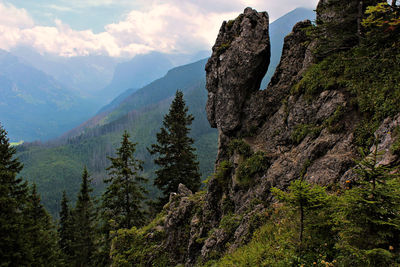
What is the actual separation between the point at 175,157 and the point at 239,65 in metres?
13.9

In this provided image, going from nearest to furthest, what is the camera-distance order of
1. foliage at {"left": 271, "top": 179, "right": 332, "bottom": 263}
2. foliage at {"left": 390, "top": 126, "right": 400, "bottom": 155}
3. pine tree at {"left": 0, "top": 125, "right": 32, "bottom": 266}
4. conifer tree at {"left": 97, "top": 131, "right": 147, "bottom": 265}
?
foliage at {"left": 271, "top": 179, "right": 332, "bottom": 263}, foliage at {"left": 390, "top": 126, "right": 400, "bottom": 155}, pine tree at {"left": 0, "top": 125, "right": 32, "bottom": 266}, conifer tree at {"left": 97, "top": 131, "right": 147, "bottom": 265}

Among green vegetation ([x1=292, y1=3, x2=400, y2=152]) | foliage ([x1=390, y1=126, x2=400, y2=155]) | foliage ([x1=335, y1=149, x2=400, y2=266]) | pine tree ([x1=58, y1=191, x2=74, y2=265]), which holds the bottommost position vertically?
pine tree ([x1=58, y1=191, x2=74, y2=265])

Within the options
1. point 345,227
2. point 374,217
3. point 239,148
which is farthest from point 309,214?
point 239,148

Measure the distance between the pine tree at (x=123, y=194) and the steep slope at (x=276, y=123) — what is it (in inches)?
215

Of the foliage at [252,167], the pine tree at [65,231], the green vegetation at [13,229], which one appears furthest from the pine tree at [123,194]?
the pine tree at [65,231]

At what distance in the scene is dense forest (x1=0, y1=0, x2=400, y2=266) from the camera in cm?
436

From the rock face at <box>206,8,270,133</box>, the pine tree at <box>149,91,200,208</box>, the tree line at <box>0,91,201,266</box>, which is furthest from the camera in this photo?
the pine tree at <box>149,91,200,208</box>

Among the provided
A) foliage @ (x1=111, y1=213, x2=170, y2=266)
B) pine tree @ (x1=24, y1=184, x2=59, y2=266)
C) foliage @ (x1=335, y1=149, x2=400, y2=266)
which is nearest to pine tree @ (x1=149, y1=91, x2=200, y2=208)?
foliage @ (x1=111, y1=213, x2=170, y2=266)

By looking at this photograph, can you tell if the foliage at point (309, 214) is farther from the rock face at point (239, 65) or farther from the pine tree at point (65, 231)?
the pine tree at point (65, 231)

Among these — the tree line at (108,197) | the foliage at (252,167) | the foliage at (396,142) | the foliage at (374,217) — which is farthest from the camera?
the tree line at (108,197)

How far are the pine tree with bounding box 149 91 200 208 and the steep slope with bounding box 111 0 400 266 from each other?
6.19 metres

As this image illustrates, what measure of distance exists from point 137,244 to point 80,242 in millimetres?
25218

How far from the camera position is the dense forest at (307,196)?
4.36 metres

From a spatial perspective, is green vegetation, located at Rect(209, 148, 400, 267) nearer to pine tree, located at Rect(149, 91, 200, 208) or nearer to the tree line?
the tree line
